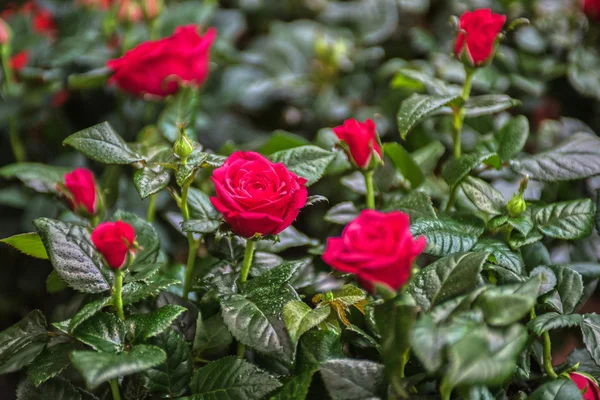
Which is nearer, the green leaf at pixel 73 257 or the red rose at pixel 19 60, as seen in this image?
the green leaf at pixel 73 257

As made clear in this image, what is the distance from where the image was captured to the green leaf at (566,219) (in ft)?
1.81

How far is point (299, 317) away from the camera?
18.8 inches

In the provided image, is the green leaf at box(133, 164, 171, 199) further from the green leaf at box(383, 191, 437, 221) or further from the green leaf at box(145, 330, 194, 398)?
the green leaf at box(383, 191, 437, 221)

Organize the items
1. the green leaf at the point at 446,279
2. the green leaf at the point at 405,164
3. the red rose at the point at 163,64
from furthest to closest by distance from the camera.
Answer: the red rose at the point at 163,64, the green leaf at the point at 405,164, the green leaf at the point at 446,279

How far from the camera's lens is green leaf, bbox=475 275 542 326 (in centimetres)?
39

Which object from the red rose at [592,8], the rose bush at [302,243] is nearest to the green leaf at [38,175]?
the rose bush at [302,243]

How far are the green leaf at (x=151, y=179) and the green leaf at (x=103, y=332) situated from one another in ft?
0.36

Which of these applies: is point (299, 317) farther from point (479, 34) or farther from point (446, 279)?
point (479, 34)

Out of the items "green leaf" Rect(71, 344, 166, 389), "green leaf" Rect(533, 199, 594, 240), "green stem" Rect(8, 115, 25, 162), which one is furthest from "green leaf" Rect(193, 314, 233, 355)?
"green stem" Rect(8, 115, 25, 162)

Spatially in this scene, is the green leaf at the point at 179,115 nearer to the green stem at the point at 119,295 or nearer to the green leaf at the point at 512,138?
the green stem at the point at 119,295

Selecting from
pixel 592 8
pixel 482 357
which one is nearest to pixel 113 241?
pixel 482 357

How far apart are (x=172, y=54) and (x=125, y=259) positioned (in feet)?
1.29

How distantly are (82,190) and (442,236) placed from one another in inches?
14.3

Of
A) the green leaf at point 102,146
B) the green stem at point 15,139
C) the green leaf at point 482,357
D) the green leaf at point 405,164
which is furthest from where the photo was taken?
the green stem at point 15,139
